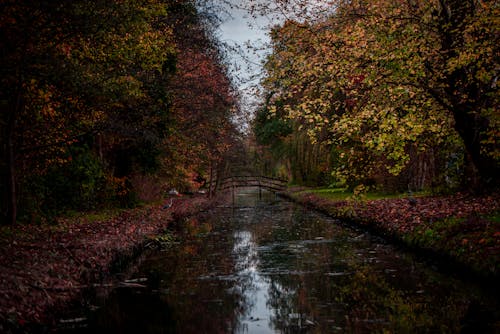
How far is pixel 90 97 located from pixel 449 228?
9451 mm

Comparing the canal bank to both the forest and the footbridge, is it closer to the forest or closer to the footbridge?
the forest

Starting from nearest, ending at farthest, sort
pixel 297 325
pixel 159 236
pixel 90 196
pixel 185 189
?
1. pixel 297 325
2. pixel 159 236
3. pixel 90 196
4. pixel 185 189

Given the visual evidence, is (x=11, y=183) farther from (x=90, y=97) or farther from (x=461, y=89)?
(x=461, y=89)

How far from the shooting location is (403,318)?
729cm

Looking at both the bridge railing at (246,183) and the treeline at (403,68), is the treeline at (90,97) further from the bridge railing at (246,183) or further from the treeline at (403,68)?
the bridge railing at (246,183)

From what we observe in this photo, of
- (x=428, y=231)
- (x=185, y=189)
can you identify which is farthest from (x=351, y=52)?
(x=185, y=189)

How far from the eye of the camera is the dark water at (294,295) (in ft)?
23.6

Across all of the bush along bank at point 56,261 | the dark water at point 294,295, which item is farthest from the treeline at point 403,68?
the bush along bank at point 56,261

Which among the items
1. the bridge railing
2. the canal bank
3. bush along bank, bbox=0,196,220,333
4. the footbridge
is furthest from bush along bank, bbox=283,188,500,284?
the bridge railing

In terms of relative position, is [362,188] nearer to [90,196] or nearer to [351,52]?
[351,52]

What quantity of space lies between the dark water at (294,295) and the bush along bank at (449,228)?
19.7 inches

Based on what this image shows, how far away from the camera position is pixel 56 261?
360 inches

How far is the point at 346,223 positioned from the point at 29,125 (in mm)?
12940

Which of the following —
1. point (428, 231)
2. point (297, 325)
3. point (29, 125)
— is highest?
point (29, 125)
